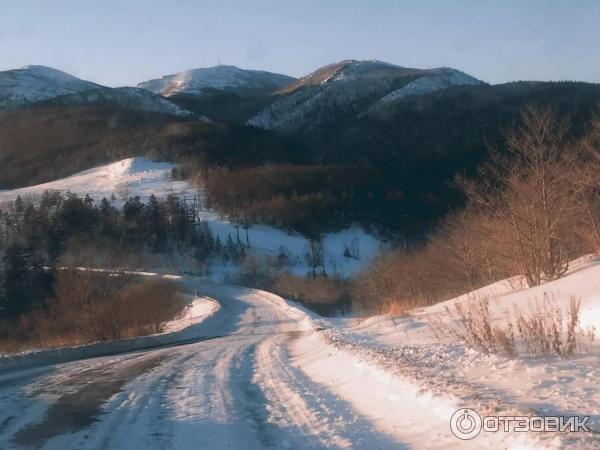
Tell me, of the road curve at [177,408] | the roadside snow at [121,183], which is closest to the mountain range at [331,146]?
the roadside snow at [121,183]

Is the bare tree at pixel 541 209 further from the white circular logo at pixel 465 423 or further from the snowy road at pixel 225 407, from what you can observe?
the white circular logo at pixel 465 423

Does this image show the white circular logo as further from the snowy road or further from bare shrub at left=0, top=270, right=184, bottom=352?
bare shrub at left=0, top=270, right=184, bottom=352

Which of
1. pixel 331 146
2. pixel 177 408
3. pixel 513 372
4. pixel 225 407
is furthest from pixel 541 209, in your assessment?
pixel 331 146

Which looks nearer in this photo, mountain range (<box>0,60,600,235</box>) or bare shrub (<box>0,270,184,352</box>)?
bare shrub (<box>0,270,184,352</box>)

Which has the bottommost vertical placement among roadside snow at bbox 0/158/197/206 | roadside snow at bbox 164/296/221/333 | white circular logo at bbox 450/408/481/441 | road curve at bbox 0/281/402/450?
roadside snow at bbox 164/296/221/333

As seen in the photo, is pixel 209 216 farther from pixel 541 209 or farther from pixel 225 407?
pixel 225 407

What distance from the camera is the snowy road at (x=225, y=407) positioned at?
6.40 metres

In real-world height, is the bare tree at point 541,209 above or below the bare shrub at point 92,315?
above

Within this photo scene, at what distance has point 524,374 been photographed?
7.48 meters

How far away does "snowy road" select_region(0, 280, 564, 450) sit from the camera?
6402 millimetres

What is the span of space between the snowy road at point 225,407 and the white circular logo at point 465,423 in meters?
0.09

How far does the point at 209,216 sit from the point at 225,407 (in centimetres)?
8105

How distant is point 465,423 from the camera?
19.9 feet
